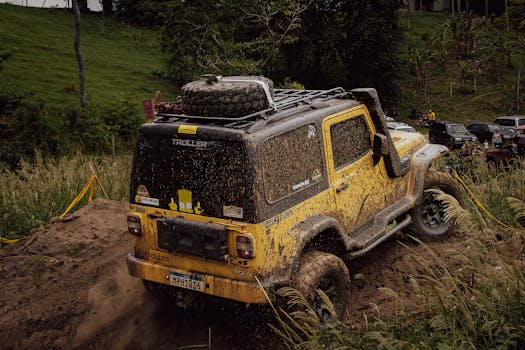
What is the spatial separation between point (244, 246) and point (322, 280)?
0.94m

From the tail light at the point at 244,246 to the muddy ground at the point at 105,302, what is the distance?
0.69 meters

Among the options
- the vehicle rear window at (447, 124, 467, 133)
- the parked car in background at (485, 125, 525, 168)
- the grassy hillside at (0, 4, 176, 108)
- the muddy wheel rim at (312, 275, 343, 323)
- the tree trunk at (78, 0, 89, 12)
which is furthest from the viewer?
the tree trunk at (78, 0, 89, 12)

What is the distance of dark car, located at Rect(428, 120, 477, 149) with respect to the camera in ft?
83.5

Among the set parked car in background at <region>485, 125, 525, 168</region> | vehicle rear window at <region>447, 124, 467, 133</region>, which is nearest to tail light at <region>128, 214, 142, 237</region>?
parked car in background at <region>485, 125, 525, 168</region>

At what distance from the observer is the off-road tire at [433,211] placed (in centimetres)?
746

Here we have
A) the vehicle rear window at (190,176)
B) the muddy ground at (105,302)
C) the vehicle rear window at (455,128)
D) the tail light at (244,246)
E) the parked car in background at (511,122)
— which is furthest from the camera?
the parked car in background at (511,122)

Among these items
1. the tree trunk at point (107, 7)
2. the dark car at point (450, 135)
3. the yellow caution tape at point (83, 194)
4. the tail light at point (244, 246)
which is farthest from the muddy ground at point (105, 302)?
the tree trunk at point (107, 7)

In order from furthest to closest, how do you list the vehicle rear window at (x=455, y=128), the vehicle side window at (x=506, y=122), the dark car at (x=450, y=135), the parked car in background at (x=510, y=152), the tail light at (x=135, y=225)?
the vehicle side window at (x=506, y=122) → the vehicle rear window at (x=455, y=128) → the dark car at (x=450, y=135) → the parked car in background at (x=510, y=152) → the tail light at (x=135, y=225)

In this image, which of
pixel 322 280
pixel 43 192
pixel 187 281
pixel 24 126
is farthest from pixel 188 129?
pixel 24 126

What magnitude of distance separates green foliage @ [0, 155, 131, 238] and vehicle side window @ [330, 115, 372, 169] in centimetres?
527

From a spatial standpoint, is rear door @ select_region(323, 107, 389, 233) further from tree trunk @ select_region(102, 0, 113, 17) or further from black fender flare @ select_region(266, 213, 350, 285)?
tree trunk @ select_region(102, 0, 113, 17)

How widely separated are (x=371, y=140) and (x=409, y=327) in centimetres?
276

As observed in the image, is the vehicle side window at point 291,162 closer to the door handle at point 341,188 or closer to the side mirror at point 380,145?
the door handle at point 341,188

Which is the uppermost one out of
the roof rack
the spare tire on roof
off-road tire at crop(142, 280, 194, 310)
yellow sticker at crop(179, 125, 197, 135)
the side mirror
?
the spare tire on roof
